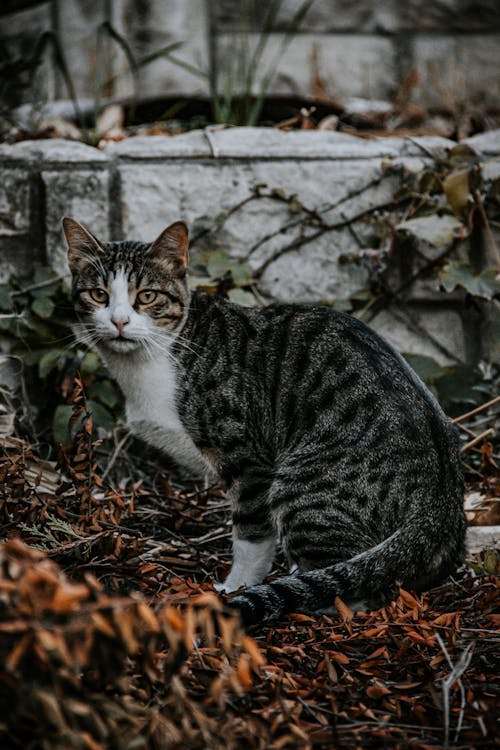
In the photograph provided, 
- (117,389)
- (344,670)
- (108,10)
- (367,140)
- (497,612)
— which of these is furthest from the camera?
(108,10)

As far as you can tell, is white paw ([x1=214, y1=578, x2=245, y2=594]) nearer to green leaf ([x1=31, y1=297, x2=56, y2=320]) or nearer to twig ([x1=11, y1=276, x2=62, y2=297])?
green leaf ([x1=31, y1=297, x2=56, y2=320])

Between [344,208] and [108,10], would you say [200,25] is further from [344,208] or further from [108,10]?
[344,208]

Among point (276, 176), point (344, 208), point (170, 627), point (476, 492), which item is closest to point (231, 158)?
point (276, 176)

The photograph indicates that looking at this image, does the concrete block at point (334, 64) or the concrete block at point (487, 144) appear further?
the concrete block at point (334, 64)

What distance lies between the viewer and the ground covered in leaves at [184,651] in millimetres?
1196

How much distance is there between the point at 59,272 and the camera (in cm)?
367

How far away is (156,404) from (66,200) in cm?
132

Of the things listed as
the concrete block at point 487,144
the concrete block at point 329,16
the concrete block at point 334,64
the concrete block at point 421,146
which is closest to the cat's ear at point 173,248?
the concrete block at point 421,146

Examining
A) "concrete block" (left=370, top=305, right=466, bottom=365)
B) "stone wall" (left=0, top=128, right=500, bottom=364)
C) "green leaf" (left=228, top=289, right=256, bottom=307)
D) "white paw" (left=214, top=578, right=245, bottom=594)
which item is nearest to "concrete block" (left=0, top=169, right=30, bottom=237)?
"stone wall" (left=0, top=128, right=500, bottom=364)

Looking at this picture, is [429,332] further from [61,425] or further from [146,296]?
[61,425]

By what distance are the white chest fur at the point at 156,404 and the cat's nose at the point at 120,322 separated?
17 centimetres

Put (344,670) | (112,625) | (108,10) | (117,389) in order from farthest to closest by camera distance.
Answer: (108,10) → (117,389) → (344,670) → (112,625)

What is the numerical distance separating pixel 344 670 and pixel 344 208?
2.43m

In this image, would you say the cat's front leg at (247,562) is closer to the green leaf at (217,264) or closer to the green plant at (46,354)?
the green plant at (46,354)
